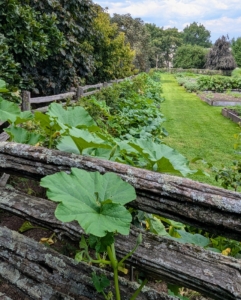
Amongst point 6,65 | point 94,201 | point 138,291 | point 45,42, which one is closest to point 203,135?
point 45,42

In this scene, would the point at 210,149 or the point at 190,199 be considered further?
the point at 210,149

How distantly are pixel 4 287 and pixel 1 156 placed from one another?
758 millimetres

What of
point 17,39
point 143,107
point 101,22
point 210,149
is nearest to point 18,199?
point 17,39

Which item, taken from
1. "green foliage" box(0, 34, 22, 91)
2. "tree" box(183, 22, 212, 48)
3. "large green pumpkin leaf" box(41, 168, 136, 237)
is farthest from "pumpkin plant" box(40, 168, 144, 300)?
"tree" box(183, 22, 212, 48)

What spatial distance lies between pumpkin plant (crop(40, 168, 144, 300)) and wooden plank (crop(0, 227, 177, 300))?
0.91ft

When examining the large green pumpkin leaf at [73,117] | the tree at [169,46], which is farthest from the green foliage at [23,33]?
the tree at [169,46]

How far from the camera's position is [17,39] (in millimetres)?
4875

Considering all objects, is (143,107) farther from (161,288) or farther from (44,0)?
(161,288)

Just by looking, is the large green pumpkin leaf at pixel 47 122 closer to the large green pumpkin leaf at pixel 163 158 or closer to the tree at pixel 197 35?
the large green pumpkin leaf at pixel 163 158

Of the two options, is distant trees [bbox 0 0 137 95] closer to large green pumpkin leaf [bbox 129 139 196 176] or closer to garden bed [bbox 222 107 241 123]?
large green pumpkin leaf [bbox 129 139 196 176]

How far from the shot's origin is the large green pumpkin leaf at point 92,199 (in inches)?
39.9

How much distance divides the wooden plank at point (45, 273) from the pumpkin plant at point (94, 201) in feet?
0.91

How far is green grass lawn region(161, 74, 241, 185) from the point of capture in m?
6.01

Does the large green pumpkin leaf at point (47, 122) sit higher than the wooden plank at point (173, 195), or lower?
higher
